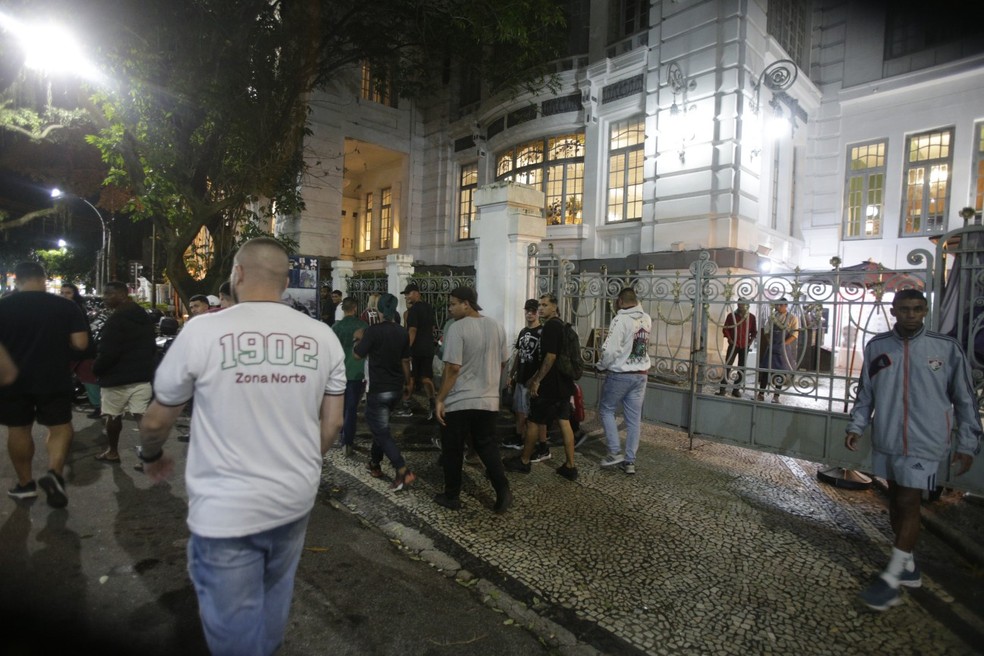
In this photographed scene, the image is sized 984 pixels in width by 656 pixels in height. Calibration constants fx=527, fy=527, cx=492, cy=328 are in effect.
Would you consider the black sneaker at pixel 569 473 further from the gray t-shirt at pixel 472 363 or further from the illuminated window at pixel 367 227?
the illuminated window at pixel 367 227

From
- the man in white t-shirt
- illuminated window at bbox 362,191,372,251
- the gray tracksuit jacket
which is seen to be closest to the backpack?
the gray tracksuit jacket

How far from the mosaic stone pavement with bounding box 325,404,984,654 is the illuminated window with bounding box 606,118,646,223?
30.3ft

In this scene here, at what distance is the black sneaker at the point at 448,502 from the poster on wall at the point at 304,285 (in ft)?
23.6

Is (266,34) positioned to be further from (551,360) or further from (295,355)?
(295,355)

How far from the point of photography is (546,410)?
5543 millimetres

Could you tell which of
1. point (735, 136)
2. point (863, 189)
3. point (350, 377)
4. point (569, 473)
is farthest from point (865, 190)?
point (350, 377)

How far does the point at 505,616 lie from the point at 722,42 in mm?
12459

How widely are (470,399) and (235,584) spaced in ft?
8.79

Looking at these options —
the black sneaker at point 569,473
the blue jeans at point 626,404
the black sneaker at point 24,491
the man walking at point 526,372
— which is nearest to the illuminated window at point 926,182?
the blue jeans at point 626,404

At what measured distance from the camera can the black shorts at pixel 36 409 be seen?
14.4 ft

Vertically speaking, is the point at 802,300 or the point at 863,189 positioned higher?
the point at 863,189

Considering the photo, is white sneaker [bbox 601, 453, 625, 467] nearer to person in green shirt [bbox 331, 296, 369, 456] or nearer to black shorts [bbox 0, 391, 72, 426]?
person in green shirt [bbox 331, 296, 369, 456]

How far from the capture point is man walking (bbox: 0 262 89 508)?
441 centimetres

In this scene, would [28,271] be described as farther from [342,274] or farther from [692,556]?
[342,274]
